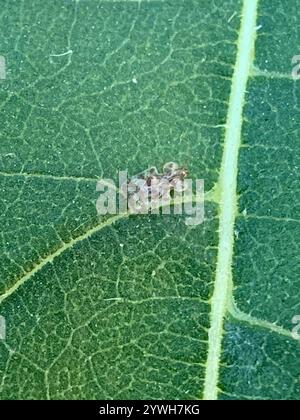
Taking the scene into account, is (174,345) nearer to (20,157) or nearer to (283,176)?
(283,176)

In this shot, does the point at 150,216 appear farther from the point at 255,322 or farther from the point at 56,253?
the point at 255,322

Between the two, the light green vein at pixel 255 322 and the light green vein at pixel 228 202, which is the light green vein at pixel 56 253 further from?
the light green vein at pixel 255 322

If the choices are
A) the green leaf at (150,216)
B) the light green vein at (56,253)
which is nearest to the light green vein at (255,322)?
the green leaf at (150,216)

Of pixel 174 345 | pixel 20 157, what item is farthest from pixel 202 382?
pixel 20 157

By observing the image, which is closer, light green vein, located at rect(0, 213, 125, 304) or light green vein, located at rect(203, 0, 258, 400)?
light green vein, located at rect(203, 0, 258, 400)

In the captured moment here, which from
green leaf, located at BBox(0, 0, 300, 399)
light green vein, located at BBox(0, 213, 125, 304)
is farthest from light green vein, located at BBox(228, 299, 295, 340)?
light green vein, located at BBox(0, 213, 125, 304)

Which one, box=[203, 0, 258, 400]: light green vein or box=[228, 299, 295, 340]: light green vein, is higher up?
box=[203, 0, 258, 400]: light green vein

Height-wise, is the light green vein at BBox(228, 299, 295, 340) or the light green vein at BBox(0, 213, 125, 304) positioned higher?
the light green vein at BBox(0, 213, 125, 304)

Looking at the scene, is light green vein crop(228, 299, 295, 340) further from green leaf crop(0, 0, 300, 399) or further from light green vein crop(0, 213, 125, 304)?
light green vein crop(0, 213, 125, 304)
